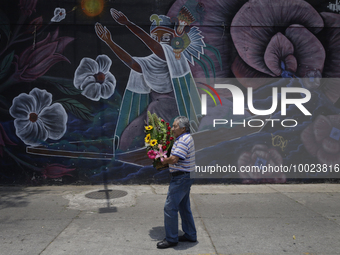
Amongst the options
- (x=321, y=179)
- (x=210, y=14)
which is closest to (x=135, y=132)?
(x=210, y=14)

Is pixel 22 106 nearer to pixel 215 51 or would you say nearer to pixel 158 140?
pixel 158 140

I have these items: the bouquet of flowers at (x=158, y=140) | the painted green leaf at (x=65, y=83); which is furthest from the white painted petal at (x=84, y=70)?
the bouquet of flowers at (x=158, y=140)

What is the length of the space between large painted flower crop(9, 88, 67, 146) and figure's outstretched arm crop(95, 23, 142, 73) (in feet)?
6.62

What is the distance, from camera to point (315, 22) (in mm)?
8406

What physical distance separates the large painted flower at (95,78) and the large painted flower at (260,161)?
400 cm

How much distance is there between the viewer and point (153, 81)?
8.20 m

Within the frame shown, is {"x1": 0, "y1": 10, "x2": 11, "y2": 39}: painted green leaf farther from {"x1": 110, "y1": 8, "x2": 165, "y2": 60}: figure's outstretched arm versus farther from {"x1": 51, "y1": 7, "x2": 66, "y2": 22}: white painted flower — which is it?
{"x1": 110, "y1": 8, "x2": 165, "y2": 60}: figure's outstretched arm

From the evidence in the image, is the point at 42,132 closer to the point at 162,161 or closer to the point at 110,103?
the point at 110,103

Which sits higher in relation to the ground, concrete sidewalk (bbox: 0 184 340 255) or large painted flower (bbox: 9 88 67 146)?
large painted flower (bbox: 9 88 67 146)

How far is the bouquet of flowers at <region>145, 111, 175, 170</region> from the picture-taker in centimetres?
443

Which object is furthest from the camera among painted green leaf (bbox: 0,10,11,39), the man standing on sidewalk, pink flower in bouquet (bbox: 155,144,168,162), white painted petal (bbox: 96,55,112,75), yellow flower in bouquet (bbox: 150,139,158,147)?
white painted petal (bbox: 96,55,112,75)

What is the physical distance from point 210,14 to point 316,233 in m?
5.95

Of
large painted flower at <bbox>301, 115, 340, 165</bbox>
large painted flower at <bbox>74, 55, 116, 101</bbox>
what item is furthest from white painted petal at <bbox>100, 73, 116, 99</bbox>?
large painted flower at <bbox>301, 115, 340, 165</bbox>

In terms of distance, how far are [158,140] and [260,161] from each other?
4610mm
